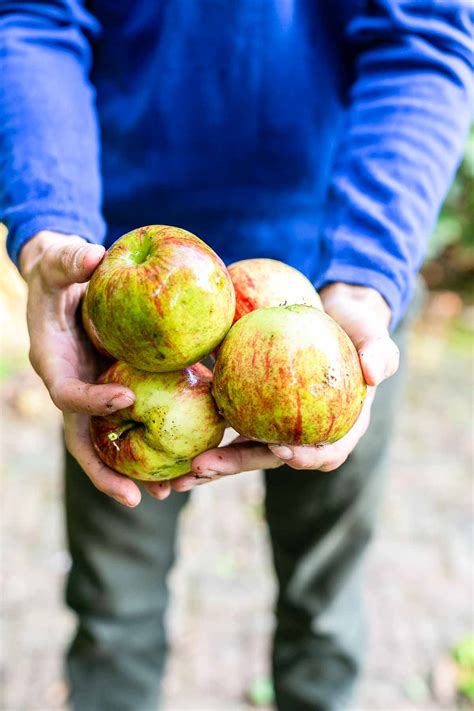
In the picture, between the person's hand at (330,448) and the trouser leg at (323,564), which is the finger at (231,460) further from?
the trouser leg at (323,564)

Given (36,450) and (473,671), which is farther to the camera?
(36,450)

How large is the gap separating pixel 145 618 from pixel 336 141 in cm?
164

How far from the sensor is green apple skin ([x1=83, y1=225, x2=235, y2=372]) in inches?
57.8

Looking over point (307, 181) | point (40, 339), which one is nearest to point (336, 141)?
point (307, 181)

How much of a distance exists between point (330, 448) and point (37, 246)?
0.85 meters

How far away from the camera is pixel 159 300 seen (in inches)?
57.8

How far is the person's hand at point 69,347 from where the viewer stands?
5.09 feet

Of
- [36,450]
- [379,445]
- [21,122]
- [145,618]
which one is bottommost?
[36,450]

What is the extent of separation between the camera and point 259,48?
6.68ft

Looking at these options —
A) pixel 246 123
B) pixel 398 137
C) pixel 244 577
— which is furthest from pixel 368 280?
pixel 244 577

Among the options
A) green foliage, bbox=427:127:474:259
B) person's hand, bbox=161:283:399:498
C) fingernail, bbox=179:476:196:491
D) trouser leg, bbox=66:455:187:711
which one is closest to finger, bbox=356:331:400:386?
person's hand, bbox=161:283:399:498

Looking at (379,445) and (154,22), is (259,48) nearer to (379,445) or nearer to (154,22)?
(154,22)

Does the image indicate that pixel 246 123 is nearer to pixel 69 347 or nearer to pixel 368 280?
Result: pixel 368 280

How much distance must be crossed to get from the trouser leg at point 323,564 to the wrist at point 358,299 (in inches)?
18.1
